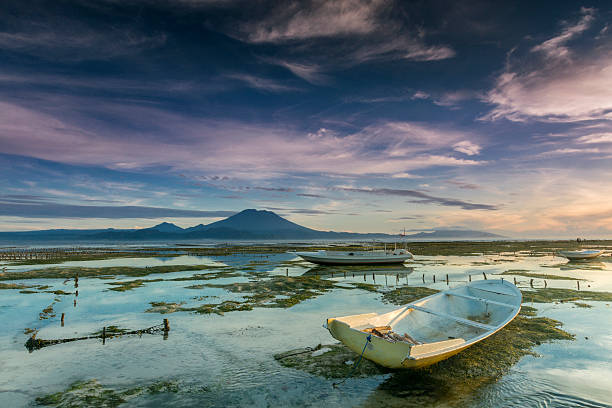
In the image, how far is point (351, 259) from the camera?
160 feet

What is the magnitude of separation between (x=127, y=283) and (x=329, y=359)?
94.1 feet

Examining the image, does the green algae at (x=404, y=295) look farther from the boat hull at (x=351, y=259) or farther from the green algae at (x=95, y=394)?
the boat hull at (x=351, y=259)

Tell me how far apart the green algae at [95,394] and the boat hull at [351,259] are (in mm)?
38126

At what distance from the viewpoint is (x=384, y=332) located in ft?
38.8

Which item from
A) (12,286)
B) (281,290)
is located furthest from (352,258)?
(12,286)

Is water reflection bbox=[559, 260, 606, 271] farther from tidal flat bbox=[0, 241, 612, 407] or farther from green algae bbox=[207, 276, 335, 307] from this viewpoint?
green algae bbox=[207, 276, 335, 307]

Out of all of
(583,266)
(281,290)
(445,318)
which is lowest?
(583,266)

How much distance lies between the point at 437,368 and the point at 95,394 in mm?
11397

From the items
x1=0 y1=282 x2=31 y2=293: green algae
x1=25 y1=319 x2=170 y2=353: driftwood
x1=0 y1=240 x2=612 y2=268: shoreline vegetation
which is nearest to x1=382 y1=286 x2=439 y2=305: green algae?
x1=25 y1=319 x2=170 y2=353: driftwood

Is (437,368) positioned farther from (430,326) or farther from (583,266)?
(583,266)

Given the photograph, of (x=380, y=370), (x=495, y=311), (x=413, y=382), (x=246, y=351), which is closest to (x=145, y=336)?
(x=246, y=351)

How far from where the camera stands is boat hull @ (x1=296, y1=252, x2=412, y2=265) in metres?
48.2

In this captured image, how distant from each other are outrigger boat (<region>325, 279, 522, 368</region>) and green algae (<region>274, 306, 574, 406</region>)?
843 millimetres

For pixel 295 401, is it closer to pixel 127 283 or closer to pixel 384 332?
pixel 384 332
